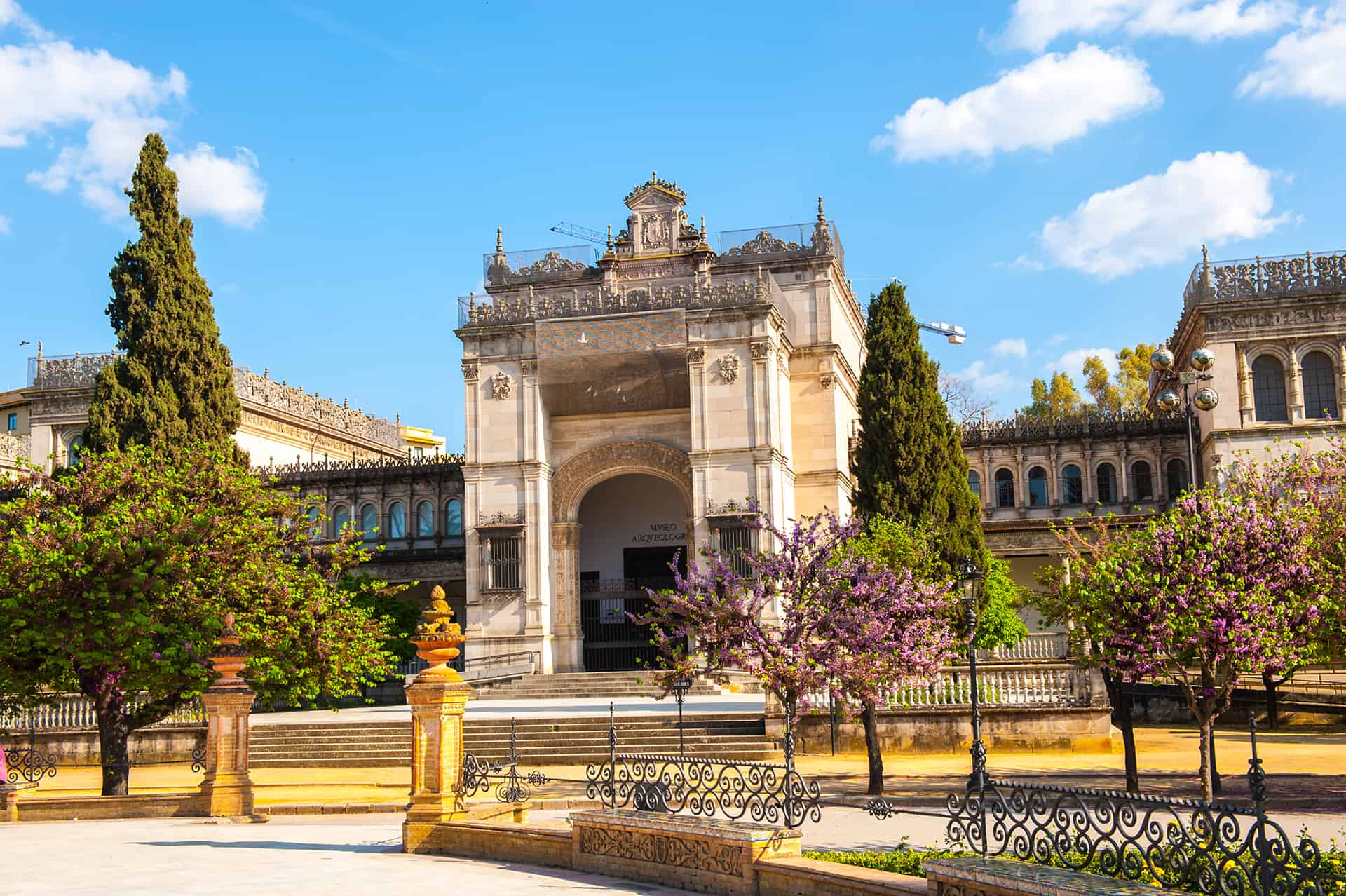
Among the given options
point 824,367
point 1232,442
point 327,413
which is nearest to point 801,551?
point 824,367

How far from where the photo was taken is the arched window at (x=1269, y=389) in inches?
1526

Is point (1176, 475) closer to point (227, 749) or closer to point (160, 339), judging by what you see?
point (160, 339)

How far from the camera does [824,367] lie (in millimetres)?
39688

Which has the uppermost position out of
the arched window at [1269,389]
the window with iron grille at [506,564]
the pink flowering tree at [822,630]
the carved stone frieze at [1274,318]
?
the carved stone frieze at [1274,318]

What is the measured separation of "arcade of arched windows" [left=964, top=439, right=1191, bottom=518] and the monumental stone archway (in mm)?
12033

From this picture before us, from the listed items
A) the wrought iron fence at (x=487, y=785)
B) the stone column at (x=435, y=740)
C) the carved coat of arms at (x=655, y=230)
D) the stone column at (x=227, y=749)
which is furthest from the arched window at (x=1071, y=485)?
the stone column at (x=435, y=740)

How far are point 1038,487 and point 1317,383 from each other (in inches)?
405

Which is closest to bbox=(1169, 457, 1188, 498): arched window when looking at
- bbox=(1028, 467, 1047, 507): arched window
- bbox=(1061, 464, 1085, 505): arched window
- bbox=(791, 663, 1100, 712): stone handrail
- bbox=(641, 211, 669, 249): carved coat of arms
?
bbox=(1061, 464, 1085, 505): arched window

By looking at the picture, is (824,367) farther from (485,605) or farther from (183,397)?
(183,397)

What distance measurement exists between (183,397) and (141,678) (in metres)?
14.1

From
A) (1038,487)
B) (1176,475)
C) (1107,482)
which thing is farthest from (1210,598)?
(1038,487)

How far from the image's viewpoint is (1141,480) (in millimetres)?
44531

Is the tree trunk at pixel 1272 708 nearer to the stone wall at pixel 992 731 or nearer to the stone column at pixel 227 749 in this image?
the stone wall at pixel 992 731

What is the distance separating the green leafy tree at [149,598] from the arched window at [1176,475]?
30446 mm
